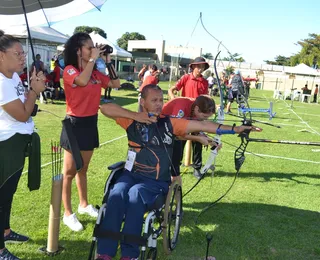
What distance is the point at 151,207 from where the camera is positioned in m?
2.45

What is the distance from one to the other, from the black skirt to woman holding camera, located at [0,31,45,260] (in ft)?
1.59

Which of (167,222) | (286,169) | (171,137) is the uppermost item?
(171,137)

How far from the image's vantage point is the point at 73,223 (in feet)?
10.2

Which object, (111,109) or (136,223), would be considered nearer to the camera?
(136,223)

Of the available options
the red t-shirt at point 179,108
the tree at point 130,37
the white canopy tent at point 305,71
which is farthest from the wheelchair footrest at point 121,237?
the tree at point 130,37

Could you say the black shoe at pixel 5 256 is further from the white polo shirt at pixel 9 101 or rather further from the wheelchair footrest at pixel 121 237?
the white polo shirt at pixel 9 101

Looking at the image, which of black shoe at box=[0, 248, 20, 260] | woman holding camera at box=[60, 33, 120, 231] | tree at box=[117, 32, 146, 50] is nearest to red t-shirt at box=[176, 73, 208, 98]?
woman holding camera at box=[60, 33, 120, 231]

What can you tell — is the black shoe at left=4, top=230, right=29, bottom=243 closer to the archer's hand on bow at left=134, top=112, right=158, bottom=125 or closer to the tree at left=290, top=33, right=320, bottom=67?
the archer's hand on bow at left=134, top=112, right=158, bottom=125

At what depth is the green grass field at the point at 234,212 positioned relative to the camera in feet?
9.70

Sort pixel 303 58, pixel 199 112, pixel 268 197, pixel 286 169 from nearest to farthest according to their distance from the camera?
pixel 199 112
pixel 268 197
pixel 286 169
pixel 303 58

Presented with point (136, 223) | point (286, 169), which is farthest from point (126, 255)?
point (286, 169)

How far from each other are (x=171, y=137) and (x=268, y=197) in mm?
2230

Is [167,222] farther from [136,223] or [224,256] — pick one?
[224,256]

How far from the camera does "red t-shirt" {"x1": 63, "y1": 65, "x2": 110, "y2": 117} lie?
9.10ft
